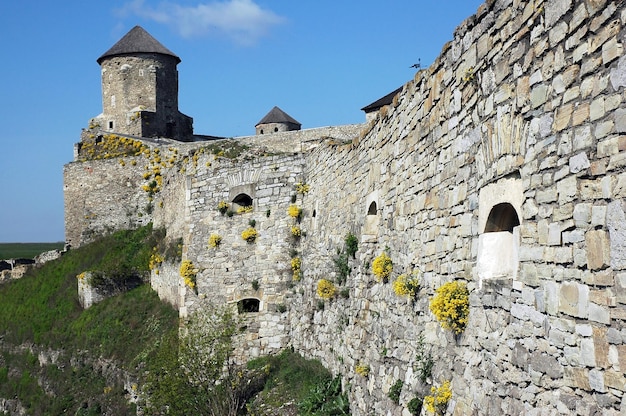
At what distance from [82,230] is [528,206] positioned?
34466 millimetres

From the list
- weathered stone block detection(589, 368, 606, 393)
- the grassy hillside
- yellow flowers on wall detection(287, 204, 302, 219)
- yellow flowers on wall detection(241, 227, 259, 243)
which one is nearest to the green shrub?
the grassy hillside

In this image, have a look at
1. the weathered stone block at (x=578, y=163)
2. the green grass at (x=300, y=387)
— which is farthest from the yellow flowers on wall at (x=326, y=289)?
the weathered stone block at (x=578, y=163)

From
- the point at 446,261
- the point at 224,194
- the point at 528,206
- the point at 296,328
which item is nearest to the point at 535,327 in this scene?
the point at 528,206

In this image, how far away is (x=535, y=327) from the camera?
5.65 metres

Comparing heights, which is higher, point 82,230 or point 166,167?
point 166,167

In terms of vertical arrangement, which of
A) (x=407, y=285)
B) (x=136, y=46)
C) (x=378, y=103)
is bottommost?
(x=407, y=285)

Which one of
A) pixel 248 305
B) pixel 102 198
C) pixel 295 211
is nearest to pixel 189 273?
pixel 248 305

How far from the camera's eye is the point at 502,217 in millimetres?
6559

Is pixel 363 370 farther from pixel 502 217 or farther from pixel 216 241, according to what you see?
pixel 216 241

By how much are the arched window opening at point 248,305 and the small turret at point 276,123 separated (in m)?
38.6

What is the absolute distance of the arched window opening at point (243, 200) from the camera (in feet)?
55.9

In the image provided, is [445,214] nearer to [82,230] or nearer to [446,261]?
[446,261]

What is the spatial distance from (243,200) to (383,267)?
7665mm

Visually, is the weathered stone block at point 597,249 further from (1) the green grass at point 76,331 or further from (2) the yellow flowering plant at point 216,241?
(1) the green grass at point 76,331
